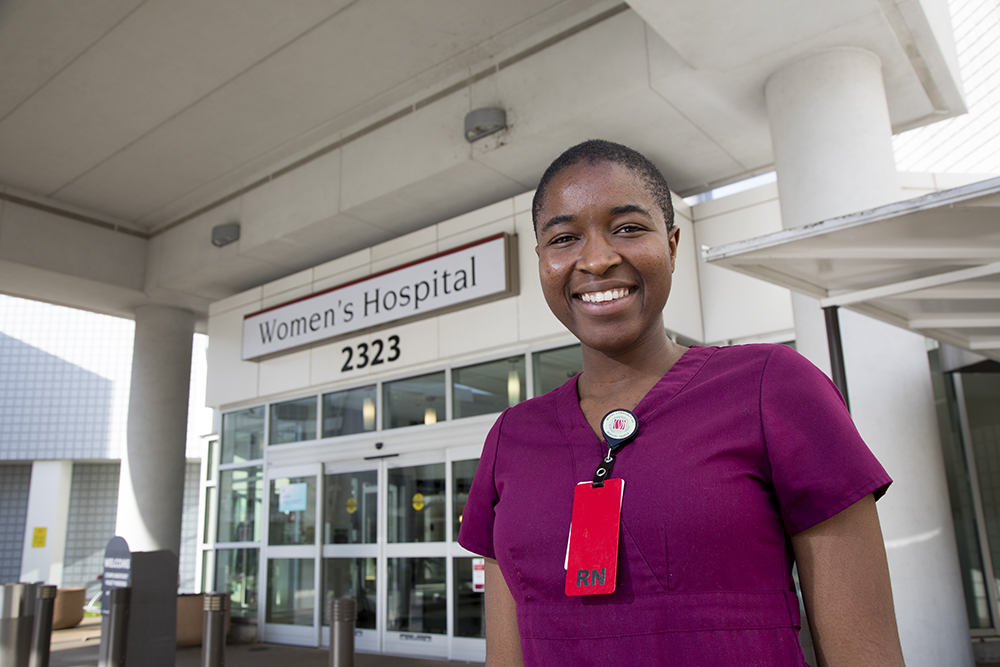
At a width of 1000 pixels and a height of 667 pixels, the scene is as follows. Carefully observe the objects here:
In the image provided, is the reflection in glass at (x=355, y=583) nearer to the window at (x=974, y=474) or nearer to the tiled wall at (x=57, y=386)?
the window at (x=974, y=474)

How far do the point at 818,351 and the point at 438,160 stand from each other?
3.65 m

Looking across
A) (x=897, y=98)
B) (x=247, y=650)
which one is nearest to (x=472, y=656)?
(x=247, y=650)

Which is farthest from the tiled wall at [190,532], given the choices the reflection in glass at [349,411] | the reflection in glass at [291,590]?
the reflection in glass at [349,411]

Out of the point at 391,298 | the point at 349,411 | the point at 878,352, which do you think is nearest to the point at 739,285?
the point at 878,352

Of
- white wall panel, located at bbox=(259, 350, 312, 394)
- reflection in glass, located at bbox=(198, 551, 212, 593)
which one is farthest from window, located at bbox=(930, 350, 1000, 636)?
reflection in glass, located at bbox=(198, 551, 212, 593)

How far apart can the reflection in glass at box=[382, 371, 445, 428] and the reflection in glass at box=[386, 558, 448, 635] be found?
1.39 metres

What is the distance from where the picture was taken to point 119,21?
19.2 ft

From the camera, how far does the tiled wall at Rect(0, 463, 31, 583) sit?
47.8 feet

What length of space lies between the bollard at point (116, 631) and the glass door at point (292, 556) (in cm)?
251

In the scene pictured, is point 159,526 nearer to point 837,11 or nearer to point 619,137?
point 619,137

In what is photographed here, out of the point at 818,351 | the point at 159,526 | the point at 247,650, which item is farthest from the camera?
the point at 159,526

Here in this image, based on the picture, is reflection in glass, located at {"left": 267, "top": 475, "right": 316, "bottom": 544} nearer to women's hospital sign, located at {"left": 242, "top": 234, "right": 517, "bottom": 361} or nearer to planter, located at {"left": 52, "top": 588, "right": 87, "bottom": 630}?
women's hospital sign, located at {"left": 242, "top": 234, "right": 517, "bottom": 361}

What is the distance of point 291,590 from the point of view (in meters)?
8.38

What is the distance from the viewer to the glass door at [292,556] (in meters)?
8.16
